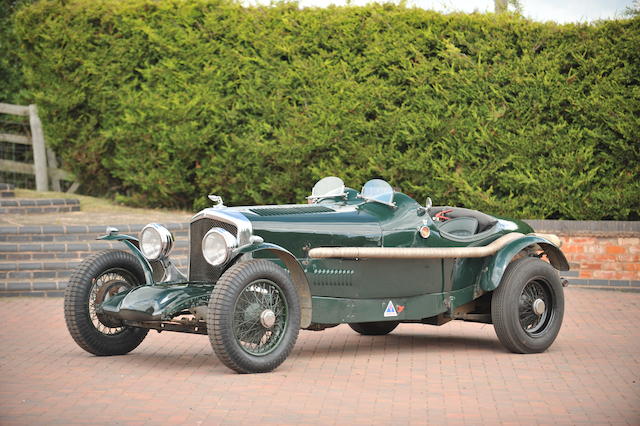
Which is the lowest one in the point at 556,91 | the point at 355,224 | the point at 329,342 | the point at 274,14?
the point at 329,342

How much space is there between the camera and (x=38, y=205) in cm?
1442

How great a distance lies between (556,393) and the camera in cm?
639

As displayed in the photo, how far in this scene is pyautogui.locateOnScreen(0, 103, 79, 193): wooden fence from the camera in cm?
1599

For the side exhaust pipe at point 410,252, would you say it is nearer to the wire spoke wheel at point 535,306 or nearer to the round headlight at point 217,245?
the wire spoke wheel at point 535,306

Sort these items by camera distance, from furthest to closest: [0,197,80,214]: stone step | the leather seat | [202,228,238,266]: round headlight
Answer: [0,197,80,214]: stone step < the leather seat < [202,228,238,266]: round headlight

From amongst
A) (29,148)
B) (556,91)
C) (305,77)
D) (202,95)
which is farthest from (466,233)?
(29,148)

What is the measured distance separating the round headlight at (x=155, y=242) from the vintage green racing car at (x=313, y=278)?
1 centimetres

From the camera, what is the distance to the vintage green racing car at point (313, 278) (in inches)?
273

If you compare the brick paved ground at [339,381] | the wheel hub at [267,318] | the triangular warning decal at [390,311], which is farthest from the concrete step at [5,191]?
the wheel hub at [267,318]

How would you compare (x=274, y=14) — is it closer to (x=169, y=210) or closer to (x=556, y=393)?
(x=169, y=210)

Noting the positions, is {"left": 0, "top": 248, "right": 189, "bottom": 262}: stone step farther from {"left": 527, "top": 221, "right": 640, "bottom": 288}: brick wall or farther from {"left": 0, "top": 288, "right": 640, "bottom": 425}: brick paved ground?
{"left": 527, "top": 221, "right": 640, "bottom": 288}: brick wall

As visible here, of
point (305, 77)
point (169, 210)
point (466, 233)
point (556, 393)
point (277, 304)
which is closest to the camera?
point (556, 393)

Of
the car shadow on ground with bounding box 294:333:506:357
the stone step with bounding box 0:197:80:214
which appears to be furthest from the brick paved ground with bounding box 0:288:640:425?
the stone step with bounding box 0:197:80:214

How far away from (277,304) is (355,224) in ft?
3.45
